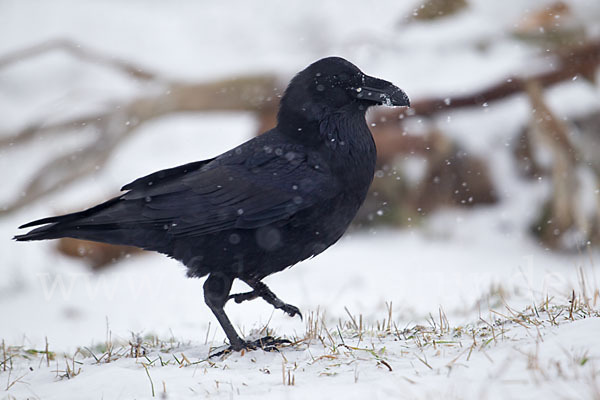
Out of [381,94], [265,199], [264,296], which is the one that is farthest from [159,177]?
[381,94]

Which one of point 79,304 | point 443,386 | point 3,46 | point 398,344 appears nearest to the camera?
point 443,386

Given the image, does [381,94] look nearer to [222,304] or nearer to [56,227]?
[222,304]

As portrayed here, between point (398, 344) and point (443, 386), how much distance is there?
0.86 meters

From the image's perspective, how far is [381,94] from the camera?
3.65 metres

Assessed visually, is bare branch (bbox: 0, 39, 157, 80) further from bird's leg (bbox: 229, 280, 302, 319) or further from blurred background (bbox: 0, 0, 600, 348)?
bird's leg (bbox: 229, 280, 302, 319)

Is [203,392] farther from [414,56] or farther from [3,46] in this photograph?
[3,46]

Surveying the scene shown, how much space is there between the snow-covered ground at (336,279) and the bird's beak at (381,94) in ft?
4.31

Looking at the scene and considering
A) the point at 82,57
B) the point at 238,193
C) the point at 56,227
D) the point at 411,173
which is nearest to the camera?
the point at 238,193

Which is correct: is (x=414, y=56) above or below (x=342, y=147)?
above

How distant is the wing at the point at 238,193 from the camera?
3.40 meters

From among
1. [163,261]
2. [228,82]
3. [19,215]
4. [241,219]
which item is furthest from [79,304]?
[241,219]

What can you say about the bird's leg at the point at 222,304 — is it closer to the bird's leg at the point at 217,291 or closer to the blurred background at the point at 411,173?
the bird's leg at the point at 217,291

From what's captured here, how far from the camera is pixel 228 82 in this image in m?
8.75

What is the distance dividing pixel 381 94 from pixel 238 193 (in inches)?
41.0
